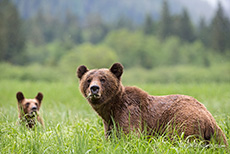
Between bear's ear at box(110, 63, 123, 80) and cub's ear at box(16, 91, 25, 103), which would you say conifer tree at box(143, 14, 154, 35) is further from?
bear's ear at box(110, 63, 123, 80)

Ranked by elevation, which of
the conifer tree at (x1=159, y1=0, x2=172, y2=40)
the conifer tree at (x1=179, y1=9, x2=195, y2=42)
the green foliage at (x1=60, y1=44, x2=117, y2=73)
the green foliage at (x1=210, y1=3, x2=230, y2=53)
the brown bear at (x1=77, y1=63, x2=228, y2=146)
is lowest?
the brown bear at (x1=77, y1=63, x2=228, y2=146)

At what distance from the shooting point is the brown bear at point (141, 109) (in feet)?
13.0

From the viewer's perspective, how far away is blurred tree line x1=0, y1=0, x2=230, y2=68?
4467 centimetres

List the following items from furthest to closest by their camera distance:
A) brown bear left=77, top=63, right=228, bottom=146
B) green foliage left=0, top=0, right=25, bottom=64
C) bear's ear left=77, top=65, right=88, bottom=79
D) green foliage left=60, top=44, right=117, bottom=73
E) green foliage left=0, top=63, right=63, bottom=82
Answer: green foliage left=60, top=44, right=117, bottom=73 < green foliage left=0, top=0, right=25, bottom=64 < green foliage left=0, top=63, right=63, bottom=82 < bear's ear left=77, top=65, right=88, bottom=79 < brown bear left=77, top=63, right=228, bottom=146

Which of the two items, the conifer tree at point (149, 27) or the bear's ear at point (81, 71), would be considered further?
the conifer tree at point (149, 27)

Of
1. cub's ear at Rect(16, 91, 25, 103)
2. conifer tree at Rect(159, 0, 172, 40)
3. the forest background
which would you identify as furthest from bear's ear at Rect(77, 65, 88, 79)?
conifer tree at Rect(159, 0, 172, 40)

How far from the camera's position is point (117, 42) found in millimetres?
69125

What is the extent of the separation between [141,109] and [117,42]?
6532 cm

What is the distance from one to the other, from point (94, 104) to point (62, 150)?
84 cm

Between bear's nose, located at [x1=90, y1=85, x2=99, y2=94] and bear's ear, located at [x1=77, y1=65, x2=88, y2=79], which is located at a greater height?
bear's ear, located at [x1=77, y1=65, x2=88, y2=79]

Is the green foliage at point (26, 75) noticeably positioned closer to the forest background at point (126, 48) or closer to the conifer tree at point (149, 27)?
the forest background at point (126, 48)

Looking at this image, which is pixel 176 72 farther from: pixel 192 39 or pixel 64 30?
pixel 64 30

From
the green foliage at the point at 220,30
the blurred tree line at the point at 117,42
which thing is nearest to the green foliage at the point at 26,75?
the blurred tree line at the point at 117,42

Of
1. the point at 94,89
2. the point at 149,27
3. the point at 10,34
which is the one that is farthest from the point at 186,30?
the point at 94,89
